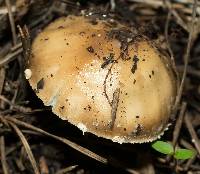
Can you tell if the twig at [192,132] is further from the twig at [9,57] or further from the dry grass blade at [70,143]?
the twig at [9,57]

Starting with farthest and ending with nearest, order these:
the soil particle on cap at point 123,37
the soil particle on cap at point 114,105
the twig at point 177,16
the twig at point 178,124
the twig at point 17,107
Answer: the twig at point 177,16 → the twig at point 178,124 → the twig at point 17,107 → the soil particle on cap at point 123,37 → the soil particle on cap at point 114,105

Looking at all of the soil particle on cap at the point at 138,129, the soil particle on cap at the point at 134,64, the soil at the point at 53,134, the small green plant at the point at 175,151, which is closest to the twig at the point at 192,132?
the soil at the point at 53,134

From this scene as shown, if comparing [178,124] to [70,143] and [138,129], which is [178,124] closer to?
[138,129]

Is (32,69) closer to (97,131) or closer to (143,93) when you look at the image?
(97,131)

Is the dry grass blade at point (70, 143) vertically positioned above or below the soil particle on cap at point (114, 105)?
below

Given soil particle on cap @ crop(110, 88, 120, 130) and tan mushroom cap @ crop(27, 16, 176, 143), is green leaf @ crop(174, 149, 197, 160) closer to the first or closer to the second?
tan mushroom cap @ crop(27, 16, 176, 143)

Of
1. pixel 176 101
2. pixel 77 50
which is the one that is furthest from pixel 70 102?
pixel 176 101

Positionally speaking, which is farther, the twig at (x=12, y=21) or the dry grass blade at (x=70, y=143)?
the twig at (x=12, y=21)

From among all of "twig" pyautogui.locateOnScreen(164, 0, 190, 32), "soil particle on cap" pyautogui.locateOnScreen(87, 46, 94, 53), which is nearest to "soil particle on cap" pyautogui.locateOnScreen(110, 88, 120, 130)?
"soil particle on cap" pyautogui.locateOnScreen(87, 46, 94, 53)
